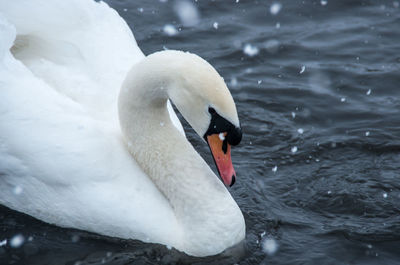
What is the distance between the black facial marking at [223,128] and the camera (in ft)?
15.8

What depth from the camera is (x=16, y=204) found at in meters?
5.75

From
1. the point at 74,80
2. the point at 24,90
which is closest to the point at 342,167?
the point at 74,80

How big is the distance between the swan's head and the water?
966 millimetres

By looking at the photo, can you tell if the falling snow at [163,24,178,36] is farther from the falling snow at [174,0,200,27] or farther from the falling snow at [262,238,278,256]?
the falling snow at [262,238,278,256]

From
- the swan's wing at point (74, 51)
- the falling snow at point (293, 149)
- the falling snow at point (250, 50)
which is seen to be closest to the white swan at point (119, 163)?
the swan's wing at point (74, 51)

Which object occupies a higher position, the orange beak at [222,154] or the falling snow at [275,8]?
the orange beak at [222,154]

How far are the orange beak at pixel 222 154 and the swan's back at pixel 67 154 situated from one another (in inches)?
23.0

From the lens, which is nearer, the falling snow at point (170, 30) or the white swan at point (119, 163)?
the white swan at point (119, 163)

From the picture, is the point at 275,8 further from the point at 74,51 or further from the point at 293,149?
the point at 74,51

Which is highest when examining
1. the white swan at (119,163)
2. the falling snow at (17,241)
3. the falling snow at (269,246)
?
the white swan at (119,163)

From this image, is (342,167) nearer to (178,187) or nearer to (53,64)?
(178,187)

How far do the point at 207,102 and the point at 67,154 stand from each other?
1.13 m

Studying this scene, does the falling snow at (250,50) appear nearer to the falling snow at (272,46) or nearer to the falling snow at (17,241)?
the falling snow at (272,46)

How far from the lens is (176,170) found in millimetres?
5473
